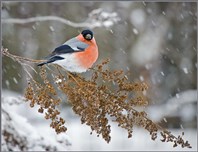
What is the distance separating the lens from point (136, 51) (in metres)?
12.1

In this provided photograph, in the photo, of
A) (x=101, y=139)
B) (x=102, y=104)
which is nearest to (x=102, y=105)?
(x=102, y=104)

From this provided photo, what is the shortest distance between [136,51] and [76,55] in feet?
33.5

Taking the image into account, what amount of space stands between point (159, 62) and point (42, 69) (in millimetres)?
10531

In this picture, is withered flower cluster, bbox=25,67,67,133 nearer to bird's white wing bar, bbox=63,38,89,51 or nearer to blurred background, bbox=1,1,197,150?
bird's white wing bar, bbox=63,38,89,51

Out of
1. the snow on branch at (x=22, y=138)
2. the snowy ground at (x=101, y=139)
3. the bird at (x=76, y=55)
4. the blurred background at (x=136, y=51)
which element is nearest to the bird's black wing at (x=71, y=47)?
the bird at (x=76, y=55)

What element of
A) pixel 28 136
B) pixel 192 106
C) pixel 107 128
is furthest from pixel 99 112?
pixel 192 106

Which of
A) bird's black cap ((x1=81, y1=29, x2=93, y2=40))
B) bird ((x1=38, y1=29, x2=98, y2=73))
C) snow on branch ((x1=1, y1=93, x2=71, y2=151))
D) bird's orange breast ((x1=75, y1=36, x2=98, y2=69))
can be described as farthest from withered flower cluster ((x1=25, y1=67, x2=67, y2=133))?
snow on branch ((x1=1, y1=93, x2=71, y2=151))

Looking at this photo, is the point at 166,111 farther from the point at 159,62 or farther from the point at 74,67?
the point at 74,67

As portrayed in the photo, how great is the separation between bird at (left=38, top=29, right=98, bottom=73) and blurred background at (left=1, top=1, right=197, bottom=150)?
7830 mm

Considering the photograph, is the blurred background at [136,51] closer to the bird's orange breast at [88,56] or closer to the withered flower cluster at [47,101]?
the bird's orange breast at [88,56]

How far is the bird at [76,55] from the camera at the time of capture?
1.83m

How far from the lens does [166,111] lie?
1190 centimetres

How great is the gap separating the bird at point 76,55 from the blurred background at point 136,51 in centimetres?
783

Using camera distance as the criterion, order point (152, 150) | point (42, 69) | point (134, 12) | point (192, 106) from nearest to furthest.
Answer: point (42, 69) < point (152, 150) < point (134, 12) < point (192, 106)
